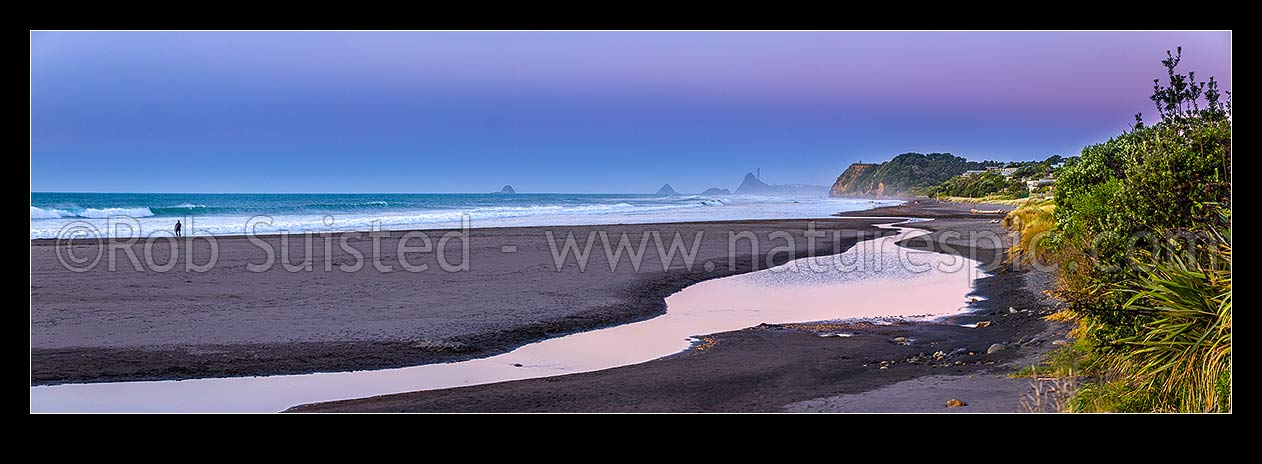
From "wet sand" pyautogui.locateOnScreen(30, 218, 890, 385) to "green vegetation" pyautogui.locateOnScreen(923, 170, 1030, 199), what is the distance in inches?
2423

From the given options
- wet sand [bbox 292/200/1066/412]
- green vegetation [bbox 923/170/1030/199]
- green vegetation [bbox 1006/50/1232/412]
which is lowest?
wet sand [bbox 292/200/1066/412]

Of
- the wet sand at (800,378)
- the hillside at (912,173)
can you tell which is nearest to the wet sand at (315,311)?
the wet sand at (800,378)

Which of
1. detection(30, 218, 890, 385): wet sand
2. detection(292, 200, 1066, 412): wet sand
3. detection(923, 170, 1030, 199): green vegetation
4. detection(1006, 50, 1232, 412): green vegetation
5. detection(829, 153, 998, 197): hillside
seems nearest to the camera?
detection(1006, 50, 1232, 412): green vegetation

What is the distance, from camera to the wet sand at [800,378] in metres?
8.22

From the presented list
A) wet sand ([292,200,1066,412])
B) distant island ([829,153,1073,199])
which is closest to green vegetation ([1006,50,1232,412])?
wet sand ([292,200,1066,412])

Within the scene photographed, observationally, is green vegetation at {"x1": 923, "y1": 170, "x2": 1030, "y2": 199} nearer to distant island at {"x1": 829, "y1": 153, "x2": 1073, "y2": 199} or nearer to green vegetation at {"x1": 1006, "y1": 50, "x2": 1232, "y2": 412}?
distant island at {"x1": 829, "y1": 153, "x2": 1073, "y2": 199}

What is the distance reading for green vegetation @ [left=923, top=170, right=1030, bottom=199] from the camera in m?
79.2

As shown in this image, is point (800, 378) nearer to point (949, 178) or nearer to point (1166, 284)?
point (1166, 284)

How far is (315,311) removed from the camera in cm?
1447

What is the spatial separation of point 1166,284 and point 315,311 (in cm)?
1216

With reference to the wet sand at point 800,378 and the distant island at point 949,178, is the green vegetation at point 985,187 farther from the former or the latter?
the wet sand at point 800,378

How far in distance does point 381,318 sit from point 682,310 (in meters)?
5.01

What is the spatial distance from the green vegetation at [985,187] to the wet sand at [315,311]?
6154 centimetres

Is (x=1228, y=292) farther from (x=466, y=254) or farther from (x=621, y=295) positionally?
(x=466, y=254)
